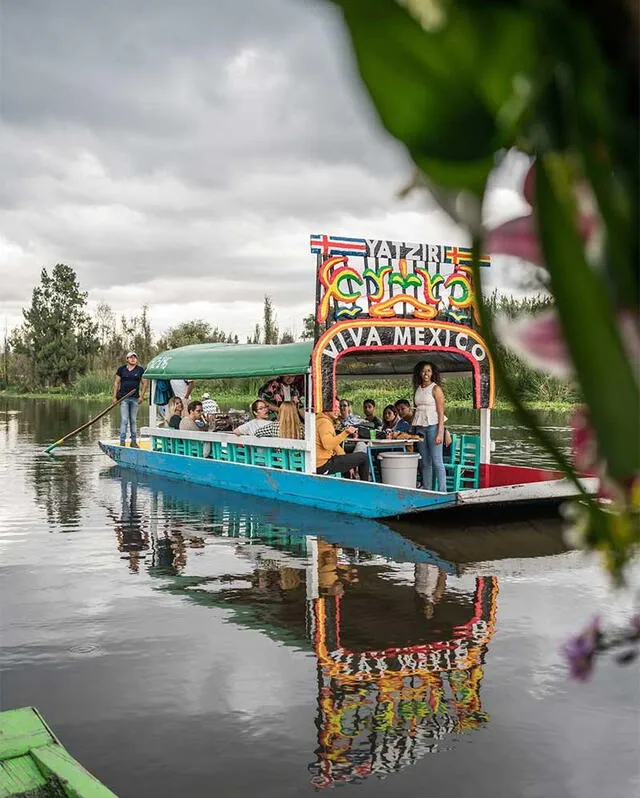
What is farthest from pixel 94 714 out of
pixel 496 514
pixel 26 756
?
pixel 496 514

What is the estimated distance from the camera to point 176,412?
47.7 feet

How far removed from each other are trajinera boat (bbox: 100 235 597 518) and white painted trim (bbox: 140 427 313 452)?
0.07ft

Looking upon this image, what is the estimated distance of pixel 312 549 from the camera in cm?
880

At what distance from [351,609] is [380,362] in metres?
5.84

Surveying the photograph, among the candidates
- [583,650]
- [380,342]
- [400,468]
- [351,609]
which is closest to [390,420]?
[400,468]

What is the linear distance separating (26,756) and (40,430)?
24.4m

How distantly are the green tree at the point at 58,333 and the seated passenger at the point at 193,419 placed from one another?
48.5m

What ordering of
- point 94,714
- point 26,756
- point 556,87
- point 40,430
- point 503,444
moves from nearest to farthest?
point 556,87, point 26,756, point 94,714, point 503,444, point 40,430

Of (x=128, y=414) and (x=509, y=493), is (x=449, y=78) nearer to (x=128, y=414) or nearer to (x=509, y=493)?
(x=509, y=493)

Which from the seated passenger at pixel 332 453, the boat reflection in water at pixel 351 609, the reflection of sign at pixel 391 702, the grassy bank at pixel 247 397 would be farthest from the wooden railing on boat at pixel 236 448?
the grassy bank at pixel 247 397

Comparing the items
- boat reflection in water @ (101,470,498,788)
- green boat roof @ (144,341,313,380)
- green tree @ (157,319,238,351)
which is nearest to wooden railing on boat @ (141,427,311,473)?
boat reflection in water @ (101,470,498,788)

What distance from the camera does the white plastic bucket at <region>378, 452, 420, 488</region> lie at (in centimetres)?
1030

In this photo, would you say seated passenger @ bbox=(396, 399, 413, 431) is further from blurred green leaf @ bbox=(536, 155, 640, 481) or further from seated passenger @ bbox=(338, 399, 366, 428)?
blurred green leaf @ bbox=(536, 155, 640, 481)

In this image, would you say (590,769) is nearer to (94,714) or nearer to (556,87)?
(94,714)
